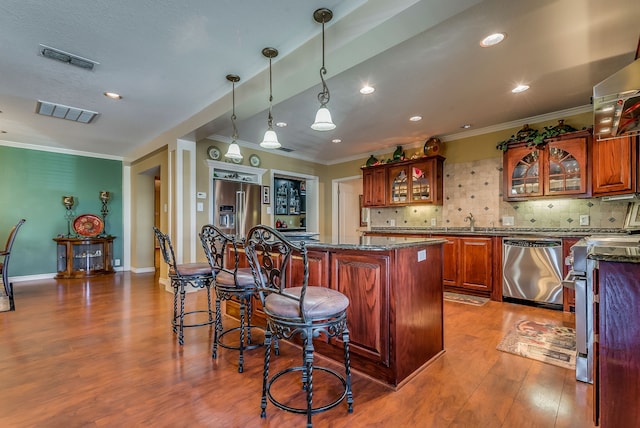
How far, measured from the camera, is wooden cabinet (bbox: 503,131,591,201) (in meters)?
3.55

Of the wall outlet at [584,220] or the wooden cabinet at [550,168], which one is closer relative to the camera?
the wooden cabinet at [550,168]

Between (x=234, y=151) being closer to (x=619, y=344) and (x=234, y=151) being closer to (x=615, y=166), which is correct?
(x=619, y=344)

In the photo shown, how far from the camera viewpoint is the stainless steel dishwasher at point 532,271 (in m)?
3.40

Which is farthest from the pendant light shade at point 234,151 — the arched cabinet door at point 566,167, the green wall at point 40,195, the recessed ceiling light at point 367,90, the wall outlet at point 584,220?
the green wall at point 40,195

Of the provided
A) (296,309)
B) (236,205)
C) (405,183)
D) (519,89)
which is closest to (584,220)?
(519,89)

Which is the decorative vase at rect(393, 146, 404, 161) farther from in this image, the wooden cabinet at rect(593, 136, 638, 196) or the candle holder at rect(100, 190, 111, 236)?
the candle holder at rect(100, 190, 111, 236)

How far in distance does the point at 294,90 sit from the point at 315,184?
4.09 meters

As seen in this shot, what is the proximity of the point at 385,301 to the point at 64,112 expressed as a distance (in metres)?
4.76

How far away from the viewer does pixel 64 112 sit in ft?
12.8

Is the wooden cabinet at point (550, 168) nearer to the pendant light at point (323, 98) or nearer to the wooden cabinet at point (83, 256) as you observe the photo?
the pendant light at point (323, 98)

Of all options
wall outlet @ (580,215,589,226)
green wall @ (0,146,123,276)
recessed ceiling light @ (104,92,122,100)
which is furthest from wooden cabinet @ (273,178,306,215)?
wall outlet @ (580,215,589,226)

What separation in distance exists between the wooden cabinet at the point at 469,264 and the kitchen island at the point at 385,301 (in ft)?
6.22

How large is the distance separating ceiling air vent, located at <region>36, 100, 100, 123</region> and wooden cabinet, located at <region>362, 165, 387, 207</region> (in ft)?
14.6

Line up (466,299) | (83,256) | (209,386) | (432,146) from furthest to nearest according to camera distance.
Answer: (83,256) < (432,146) < (466,299) < (209,386)
